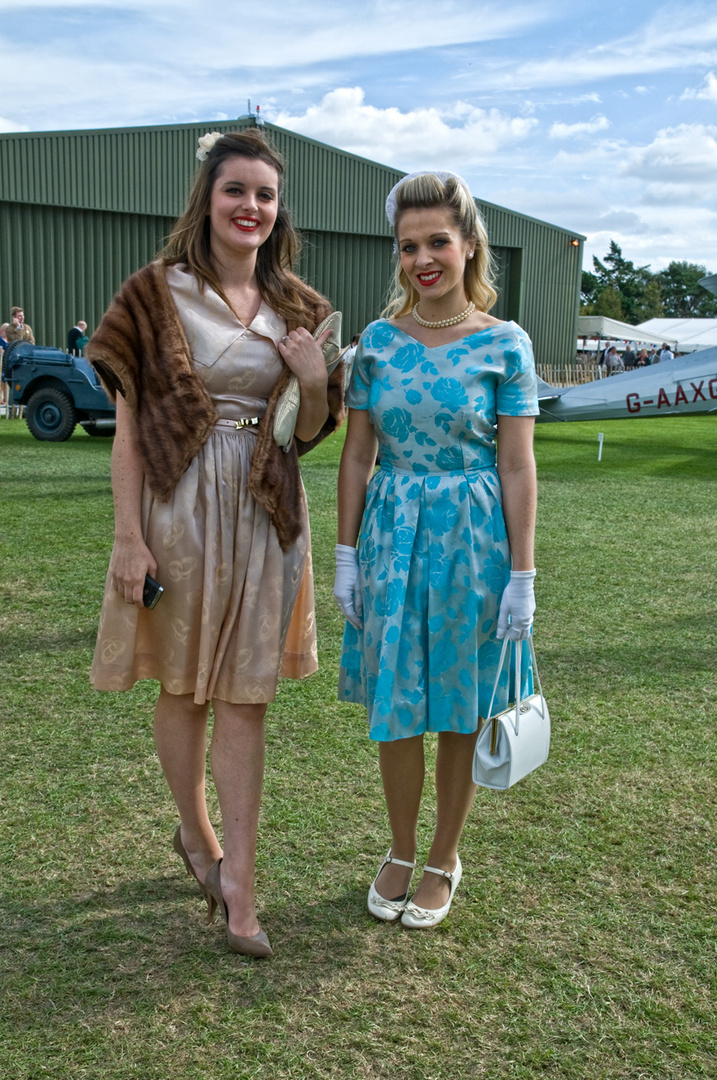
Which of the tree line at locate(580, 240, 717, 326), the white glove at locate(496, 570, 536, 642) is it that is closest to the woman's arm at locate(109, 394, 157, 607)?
the white glove at locate(496, 570, 536, 642)

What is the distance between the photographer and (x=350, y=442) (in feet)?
8.19

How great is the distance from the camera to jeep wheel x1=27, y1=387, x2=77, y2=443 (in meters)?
13.2

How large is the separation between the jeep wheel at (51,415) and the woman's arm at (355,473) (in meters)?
11.6

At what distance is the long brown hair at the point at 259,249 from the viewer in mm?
2281

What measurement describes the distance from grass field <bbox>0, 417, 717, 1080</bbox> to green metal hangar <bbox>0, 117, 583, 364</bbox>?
18446mm

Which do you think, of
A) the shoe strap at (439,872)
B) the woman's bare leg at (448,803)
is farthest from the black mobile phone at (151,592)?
the shoe strap at (439,872)

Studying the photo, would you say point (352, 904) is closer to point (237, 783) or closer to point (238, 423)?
point (237, 783)

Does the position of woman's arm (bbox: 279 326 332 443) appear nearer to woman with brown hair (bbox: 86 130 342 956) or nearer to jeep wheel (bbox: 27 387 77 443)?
woman with brown hair (bbox: 86 130 342 956)

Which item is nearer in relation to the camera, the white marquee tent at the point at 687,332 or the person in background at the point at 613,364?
the person in background at the point at 613,364

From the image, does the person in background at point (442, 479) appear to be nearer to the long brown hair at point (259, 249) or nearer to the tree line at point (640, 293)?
the long brown hair at point (259, 249)

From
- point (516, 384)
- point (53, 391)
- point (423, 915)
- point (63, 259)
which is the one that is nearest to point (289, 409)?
point (516, 384)

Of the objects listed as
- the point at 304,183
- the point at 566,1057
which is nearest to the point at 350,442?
the point at 566,1057

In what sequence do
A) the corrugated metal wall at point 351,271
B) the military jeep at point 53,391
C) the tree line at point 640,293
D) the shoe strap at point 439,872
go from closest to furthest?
1. the shoe strap at point 439,872
2. the military jeep at point 53,391
3. the corrugated metal wall at point 351,271
4. the tree line at point 640,293

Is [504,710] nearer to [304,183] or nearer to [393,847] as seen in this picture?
[393,847]
